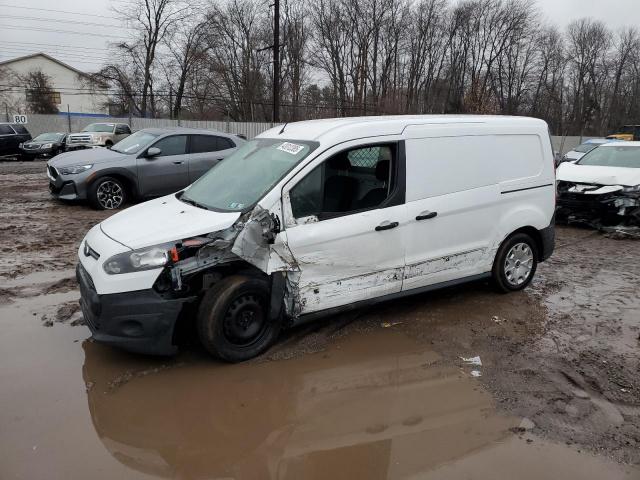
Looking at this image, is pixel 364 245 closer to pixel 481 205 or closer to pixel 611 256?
pixel 481 205

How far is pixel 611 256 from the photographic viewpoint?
25.5ft

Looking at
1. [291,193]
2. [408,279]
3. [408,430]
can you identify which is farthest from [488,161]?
[408,430]

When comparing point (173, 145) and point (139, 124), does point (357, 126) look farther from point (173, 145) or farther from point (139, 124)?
point (139, 124)

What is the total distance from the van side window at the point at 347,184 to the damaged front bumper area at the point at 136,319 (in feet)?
3.98

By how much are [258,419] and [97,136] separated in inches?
938

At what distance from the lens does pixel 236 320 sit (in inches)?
156

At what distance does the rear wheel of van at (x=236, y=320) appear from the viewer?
384 cm

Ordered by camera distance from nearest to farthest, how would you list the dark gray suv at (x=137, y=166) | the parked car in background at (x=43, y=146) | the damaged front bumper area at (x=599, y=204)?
the damaged front bumper area at (x=599, y=204), the dark gray suv at (x=137, y=166), the parked car in background at (x=43, y=146)

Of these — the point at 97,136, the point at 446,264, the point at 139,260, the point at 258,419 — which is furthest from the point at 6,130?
the point at 258,419

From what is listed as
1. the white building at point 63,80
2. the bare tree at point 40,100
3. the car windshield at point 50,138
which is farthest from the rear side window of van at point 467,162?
the white building at point 63,80

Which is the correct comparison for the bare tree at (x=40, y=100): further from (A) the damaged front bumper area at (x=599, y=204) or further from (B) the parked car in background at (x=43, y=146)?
(A) the damaged front bumper area at (x=599, y=204)

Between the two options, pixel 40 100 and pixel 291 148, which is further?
pixel 40 100

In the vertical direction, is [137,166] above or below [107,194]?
above

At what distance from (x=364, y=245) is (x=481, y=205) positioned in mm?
1484
